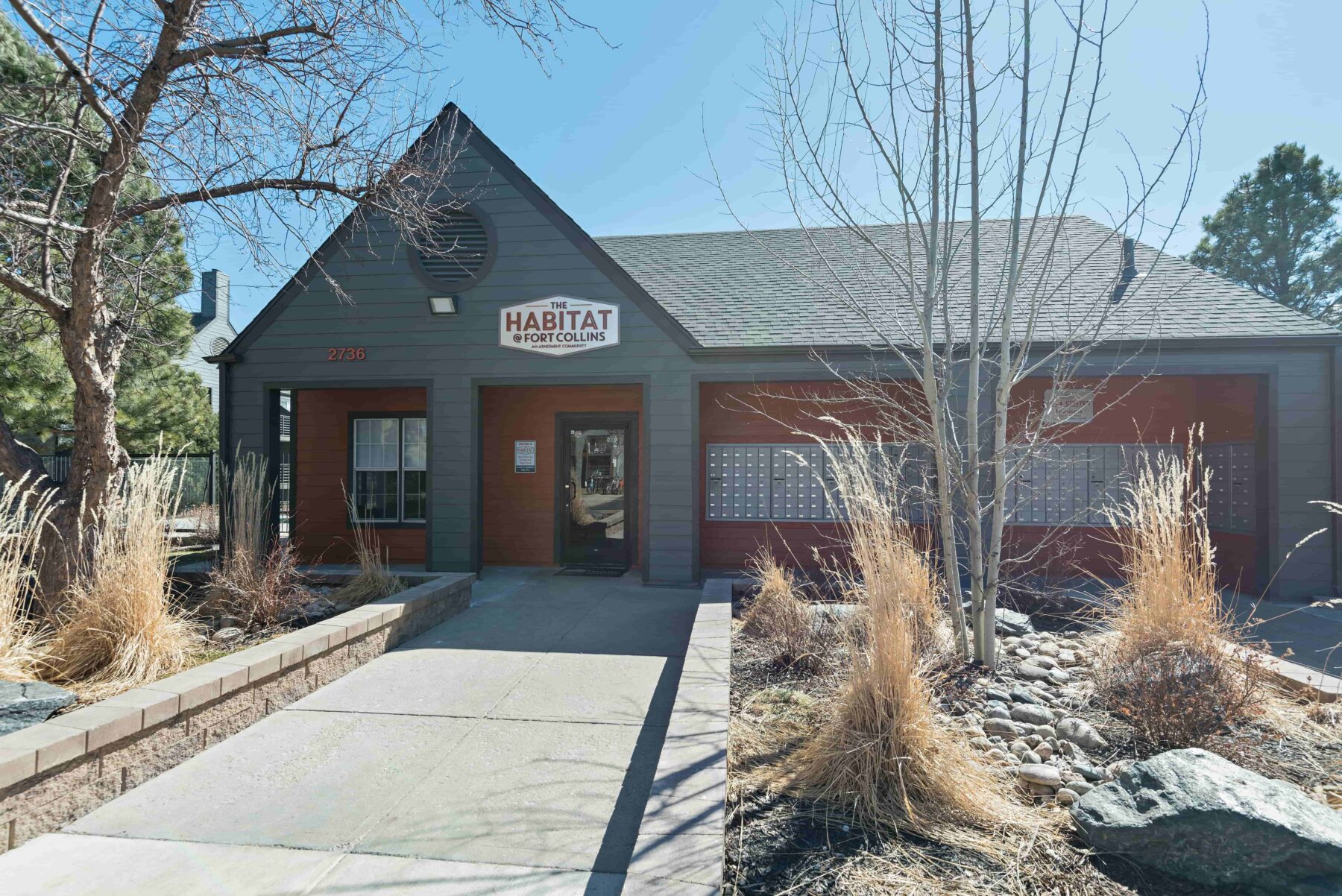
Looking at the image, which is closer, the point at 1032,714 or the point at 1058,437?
the point at 1032,714

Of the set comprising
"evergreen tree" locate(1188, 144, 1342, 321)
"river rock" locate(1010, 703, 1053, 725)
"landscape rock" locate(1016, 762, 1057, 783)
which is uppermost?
"evergreen tree" locate(1188, 144, 1342, 321)

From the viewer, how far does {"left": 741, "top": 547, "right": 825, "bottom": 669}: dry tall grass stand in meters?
4.40

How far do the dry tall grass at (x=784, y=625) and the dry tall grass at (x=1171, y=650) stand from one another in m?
1.56

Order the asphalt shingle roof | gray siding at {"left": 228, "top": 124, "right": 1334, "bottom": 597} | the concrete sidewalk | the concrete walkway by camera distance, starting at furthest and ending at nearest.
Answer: gray siding at {"left": 228, "top": 124, "right": 1334, "bottom": 597} → the asphalt shingle roof → the concrete sidewalk → the concrete walkway

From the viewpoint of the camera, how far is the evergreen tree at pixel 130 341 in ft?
18.6

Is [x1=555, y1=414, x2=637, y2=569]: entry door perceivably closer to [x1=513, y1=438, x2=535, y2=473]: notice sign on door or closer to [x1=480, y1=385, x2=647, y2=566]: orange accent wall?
[x1=480, y1=385, x2=647, y2=566]: orange accent wall

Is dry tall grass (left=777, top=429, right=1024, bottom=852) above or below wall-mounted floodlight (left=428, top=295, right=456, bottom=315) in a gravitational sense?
below

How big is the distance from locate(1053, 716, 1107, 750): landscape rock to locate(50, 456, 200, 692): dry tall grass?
460 cm

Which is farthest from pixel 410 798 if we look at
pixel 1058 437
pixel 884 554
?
pixel 1058 437

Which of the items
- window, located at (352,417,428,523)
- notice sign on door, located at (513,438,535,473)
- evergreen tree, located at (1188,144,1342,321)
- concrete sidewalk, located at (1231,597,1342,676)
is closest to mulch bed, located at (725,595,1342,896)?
concrete sidewalk, located at (1231,597,1342,676)

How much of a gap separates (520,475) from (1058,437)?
6.76m

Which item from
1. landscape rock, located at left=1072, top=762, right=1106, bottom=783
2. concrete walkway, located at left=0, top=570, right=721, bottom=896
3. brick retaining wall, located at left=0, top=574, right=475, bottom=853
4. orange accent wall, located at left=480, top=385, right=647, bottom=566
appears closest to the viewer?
concrete walkway, located at left=0, top=570, right=721, bottom=896

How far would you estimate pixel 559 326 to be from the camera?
320 inches

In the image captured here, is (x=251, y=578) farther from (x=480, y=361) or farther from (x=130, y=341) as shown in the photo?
(x=130, y=341)
